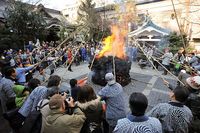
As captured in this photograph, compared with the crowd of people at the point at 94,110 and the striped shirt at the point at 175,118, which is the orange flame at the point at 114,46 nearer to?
the crowd of people at the point at 94,110

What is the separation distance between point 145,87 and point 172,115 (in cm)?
759

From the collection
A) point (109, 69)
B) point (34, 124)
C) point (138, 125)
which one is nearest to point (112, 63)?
point (109, 69)

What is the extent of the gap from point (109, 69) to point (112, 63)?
392 mm

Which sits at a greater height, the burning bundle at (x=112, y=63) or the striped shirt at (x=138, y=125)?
the striped shirt at (x=138, y=125)

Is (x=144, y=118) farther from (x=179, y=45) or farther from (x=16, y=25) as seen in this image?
(x=16, y=25)

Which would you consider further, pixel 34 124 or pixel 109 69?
pixel 109 69

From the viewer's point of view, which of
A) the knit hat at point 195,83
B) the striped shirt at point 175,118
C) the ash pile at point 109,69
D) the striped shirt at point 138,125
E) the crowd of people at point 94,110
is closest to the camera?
the striped shirt at point 138,125

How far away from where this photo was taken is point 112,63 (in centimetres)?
1059

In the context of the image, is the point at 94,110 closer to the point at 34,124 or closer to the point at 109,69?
the point at 34,124

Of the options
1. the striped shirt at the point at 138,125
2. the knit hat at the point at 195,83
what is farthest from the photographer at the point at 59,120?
the knit hat at the point at 195,83

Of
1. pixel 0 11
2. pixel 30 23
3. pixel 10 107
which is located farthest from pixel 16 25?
pixel 10 107

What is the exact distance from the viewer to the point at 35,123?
300 cm

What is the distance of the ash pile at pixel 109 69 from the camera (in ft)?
34.2

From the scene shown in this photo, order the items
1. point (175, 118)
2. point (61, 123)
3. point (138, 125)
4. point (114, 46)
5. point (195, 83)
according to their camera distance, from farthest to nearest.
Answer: point (114, 46)
point (195, 83)
point (175, 118)
point (61, 123)
point (138, 125)
